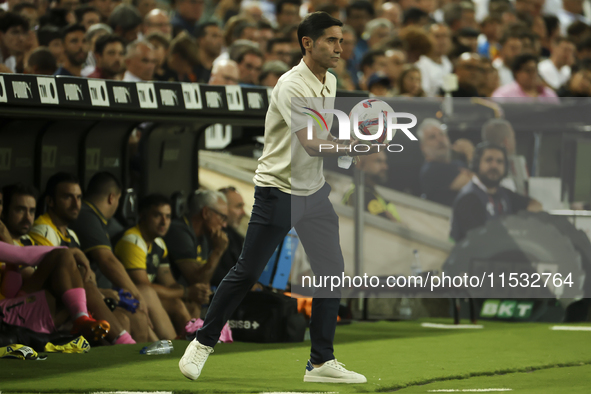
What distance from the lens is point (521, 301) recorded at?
9.66 metres

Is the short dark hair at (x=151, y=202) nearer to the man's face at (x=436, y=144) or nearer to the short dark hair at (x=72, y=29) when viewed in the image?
the short dark hair at (x=72, y=29)

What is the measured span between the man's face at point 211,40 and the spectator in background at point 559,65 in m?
5.19

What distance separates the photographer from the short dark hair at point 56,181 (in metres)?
7.95

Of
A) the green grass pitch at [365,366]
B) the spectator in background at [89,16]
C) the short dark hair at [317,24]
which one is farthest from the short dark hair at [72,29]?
the short dark hair at [317,24]

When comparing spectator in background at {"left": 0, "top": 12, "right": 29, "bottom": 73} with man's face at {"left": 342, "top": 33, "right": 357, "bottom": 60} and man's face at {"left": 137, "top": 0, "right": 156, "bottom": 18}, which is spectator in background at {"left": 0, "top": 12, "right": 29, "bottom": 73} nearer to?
man's face at {"left": 137, "top": 0, "right": 156, "bottom": 18}

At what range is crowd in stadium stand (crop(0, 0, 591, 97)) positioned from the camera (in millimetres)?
9422

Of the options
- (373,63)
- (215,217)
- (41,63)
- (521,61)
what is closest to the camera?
(41,63)

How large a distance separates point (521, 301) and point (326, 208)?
4.47 meters

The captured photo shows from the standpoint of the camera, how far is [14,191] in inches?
301

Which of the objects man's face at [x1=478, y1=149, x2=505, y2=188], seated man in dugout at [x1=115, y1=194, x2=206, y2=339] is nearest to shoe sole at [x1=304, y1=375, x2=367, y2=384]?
seated man in dugout at [x1=115, y1=194, x2=206, y2=339]

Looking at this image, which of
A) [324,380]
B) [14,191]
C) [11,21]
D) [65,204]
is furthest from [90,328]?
[11,21]

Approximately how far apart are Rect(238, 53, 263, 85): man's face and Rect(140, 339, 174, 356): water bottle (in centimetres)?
389

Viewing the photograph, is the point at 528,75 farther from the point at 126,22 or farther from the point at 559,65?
the point at 126,22

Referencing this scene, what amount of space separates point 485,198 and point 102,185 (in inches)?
142
